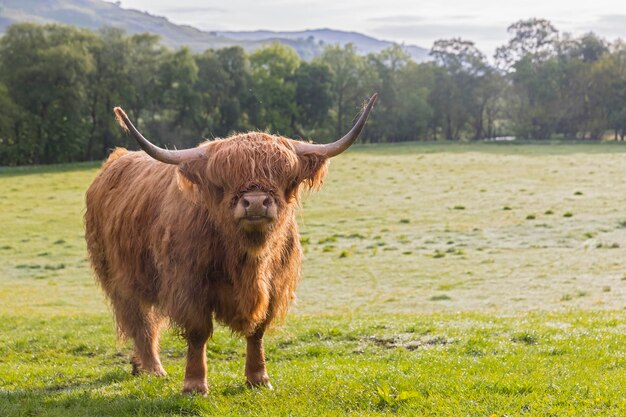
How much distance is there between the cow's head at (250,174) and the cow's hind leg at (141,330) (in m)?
2.22

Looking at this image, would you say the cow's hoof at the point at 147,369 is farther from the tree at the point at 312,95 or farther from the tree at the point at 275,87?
the tree at the point at 312,95

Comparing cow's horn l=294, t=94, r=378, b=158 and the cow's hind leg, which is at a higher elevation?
cow's horn l=294, t=94, r=378, b=158

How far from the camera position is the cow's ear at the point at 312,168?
6.43 meters

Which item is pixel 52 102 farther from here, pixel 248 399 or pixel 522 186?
pixel 248 399

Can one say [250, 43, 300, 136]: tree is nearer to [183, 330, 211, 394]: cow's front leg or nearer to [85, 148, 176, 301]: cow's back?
[85, 148, 176, 301]: cow's back

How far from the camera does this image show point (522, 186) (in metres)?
39.5

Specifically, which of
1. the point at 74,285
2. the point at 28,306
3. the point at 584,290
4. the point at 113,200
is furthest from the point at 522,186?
the point at 113,200

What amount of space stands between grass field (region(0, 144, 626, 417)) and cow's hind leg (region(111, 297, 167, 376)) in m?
0.25

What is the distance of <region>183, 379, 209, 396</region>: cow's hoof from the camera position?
6.59 metres

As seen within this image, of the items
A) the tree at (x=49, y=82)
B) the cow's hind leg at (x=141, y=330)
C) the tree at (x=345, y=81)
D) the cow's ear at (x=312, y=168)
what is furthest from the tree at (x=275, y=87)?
the cow's ear at (x=312, y=168)

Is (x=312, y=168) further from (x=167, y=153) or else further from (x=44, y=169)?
(x=44, y=169)

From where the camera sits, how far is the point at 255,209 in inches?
228

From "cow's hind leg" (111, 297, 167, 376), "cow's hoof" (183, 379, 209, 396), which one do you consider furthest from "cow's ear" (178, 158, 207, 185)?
"cow's hind leg" (111, 297, 167, 376)

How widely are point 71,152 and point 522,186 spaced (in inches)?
1473
